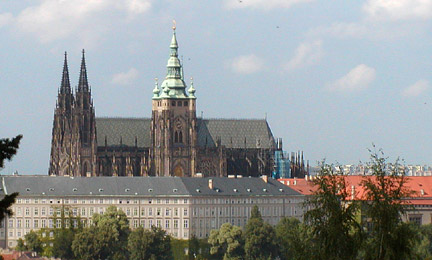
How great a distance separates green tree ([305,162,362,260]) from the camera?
→ 7338cm

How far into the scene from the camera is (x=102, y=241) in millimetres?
167500

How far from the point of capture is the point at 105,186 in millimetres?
189875

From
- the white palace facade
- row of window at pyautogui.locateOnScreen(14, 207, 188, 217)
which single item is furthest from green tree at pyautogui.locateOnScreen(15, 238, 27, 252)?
row of window at pyautogui.locateOnScreen(14, 207, 188, 217)

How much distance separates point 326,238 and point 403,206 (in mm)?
3621

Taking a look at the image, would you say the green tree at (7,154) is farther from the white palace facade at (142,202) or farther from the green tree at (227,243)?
the white palace facade at (142,202)

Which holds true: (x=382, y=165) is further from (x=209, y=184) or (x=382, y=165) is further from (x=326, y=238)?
(x=209, y=184)

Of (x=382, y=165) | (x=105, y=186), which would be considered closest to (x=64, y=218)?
(x=105, y=186)

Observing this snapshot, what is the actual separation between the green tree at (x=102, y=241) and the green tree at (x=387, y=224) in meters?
91.0

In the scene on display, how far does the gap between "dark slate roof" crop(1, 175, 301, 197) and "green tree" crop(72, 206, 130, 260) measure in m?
11.9

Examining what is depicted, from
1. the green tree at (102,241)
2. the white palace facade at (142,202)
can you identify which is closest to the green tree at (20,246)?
the white palace facade at (142,202)

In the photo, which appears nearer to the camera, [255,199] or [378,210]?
[378,210]

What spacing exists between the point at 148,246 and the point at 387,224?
95.3m

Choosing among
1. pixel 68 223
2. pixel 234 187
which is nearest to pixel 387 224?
pixel 68 223

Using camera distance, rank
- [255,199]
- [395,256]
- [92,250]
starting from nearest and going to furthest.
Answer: [395,256]
[92,250]
[255,199]
